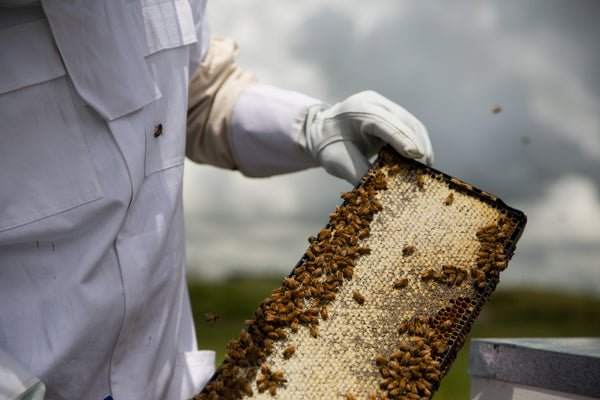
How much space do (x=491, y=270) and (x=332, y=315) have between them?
537mm

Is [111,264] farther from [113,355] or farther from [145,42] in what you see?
[145,42]

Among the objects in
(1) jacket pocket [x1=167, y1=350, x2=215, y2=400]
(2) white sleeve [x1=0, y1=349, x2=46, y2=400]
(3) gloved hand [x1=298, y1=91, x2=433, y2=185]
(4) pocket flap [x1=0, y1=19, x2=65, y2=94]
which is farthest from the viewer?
(3) gloved hand [x1=298, y1=91, x2=433, y2=185]

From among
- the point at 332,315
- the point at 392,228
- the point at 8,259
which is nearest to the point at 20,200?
the point at 8,259

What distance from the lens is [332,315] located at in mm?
1516

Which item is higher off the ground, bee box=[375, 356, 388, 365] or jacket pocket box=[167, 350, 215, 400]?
bee box=[375, 356, 388, 365]

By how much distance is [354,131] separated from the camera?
2145 millimetres

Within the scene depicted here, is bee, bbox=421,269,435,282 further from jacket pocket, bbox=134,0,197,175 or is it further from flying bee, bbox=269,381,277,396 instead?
jacket pocket, bbox=134,0,197,175

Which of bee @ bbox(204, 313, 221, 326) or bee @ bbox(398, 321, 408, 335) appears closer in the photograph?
bee @ bbox(398, 321, 408, 335)

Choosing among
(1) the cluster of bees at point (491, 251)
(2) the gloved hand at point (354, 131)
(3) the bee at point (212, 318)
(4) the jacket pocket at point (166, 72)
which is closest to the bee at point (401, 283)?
(1) the cluster of bees at point (491, 251)

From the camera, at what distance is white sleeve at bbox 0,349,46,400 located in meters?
1.19

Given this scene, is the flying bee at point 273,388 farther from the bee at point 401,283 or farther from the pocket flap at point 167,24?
the pocket flap at point 167,24

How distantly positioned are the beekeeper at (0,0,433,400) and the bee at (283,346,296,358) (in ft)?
1.63

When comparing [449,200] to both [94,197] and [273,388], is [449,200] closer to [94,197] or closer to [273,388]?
[273,388]

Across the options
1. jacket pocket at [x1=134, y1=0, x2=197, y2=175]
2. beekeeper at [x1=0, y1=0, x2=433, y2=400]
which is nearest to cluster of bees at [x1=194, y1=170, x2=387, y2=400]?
beekeeper at [x1=0, y1=0, x2=433, y2=400]
